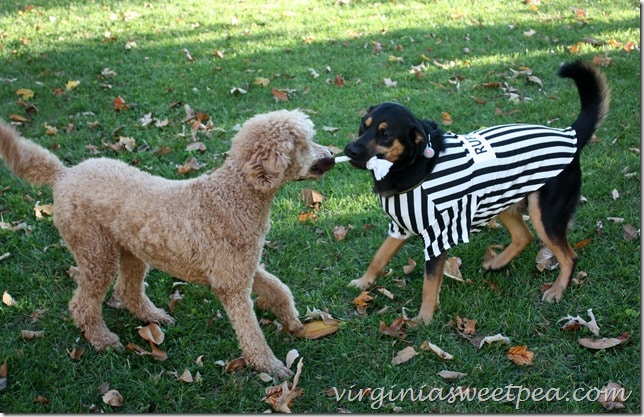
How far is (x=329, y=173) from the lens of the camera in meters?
5.78

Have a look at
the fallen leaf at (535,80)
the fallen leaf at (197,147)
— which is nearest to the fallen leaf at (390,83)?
the fallen leaf at (535,80)

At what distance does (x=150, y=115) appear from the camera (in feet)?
22.7

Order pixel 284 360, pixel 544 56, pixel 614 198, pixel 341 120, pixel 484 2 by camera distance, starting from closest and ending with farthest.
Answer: pixel 284 360, pixel 614 198, pixel 341 120, pixel 544 56, pixel 484 2

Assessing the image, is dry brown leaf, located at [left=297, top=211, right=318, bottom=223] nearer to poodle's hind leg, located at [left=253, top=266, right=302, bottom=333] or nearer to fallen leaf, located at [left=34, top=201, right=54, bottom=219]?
poodle's hind leg, located at [left=253, top=266, right=302, bottom=333]

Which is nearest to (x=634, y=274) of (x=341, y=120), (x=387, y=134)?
(x=387, y=134)

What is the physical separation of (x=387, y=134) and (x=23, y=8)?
9686 millimetres

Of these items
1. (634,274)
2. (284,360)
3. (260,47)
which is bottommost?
(284,360)

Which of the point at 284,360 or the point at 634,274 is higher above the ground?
the point at 634,274

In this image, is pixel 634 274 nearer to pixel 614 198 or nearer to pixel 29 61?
pixel 614 198

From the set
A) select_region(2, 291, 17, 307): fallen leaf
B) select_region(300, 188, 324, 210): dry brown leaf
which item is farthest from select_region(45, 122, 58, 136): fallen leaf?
select_region(300, 188, 324, 210): dry brown leaf

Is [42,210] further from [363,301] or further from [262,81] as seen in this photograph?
[262,81]

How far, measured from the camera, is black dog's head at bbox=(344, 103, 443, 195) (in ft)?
12.6

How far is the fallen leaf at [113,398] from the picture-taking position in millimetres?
3426

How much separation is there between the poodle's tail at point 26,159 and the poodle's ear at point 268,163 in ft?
4.23
